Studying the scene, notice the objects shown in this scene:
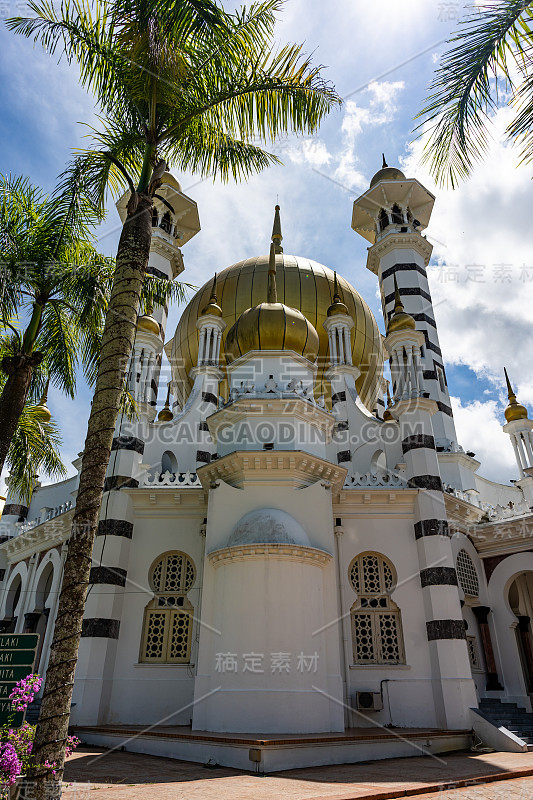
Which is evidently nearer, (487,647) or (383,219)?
(487,647)

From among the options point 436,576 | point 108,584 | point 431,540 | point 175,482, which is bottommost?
point 108,584

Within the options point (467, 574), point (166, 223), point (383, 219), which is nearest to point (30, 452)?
point (467, 574)

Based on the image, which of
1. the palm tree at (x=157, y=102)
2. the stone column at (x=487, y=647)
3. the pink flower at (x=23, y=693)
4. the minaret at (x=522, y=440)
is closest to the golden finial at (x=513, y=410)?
the minaret at (x=522, y=440)

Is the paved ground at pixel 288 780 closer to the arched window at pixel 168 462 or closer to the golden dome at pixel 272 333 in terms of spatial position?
the golden dome at pixel 272 333

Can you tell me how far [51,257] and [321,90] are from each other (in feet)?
18.9

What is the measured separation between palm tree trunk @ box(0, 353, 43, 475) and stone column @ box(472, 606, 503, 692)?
1456 centimetres

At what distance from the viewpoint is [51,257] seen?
10.4 meters

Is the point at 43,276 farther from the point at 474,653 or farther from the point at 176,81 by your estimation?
the point at 474,653

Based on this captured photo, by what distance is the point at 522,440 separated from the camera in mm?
22969

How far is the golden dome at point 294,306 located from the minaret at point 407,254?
76.6 inches

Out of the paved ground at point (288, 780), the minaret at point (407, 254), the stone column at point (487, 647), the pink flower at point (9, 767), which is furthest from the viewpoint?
the minaret at point (407, 254)

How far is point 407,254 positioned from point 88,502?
22.9m

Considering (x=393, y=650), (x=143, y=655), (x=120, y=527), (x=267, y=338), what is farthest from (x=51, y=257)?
(x=393, y=650)

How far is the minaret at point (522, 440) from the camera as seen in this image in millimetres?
22359
